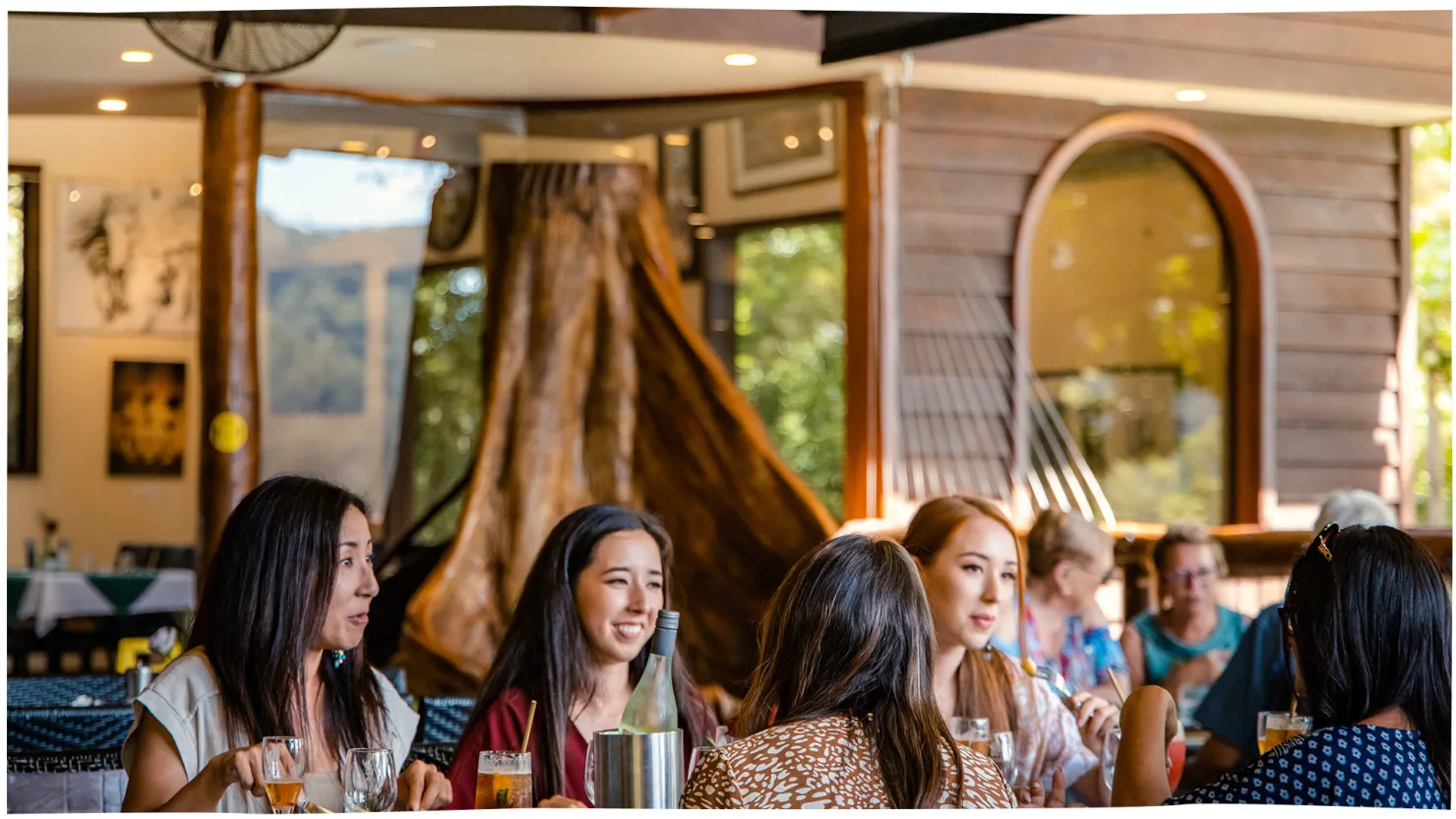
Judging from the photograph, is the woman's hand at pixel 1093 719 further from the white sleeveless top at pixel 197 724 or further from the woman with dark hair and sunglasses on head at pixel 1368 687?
the white sleeveless top at pixel 197 724

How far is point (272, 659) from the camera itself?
2.51 metres

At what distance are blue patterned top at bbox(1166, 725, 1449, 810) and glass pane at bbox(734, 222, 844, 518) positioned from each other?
4.68 meters

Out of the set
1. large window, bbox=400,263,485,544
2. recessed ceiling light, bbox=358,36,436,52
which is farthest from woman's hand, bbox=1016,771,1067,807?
large window, bbox=400,263,485,544

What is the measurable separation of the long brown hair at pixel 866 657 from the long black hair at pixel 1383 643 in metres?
0.53

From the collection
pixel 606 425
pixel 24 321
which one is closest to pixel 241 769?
pixel 606 425

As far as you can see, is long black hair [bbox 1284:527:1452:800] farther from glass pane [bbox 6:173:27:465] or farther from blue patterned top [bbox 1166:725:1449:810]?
glass pane [bbox 6:173:27:465]

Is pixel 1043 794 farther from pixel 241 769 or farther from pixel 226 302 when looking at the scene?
pixel 226 302

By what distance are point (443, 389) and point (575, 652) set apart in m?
4.64

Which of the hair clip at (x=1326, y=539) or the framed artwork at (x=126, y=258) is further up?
the framed artwork at (x=126, y=258)

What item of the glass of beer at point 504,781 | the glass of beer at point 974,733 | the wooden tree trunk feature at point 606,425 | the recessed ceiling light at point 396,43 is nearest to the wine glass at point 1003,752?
the glass of beer at point 974,733

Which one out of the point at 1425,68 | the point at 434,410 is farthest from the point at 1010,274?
the point at 434,410

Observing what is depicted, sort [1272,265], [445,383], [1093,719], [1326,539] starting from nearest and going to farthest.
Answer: [1326,539] → [1093,719] → [1272,265] → [445,383]

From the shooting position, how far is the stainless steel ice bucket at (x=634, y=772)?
2.21m

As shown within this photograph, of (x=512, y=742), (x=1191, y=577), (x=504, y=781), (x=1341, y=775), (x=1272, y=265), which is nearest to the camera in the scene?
(x=1341, y=775)
